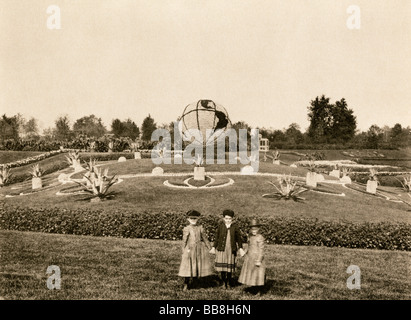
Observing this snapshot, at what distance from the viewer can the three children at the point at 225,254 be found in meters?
7.08

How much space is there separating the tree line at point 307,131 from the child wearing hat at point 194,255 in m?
8.43

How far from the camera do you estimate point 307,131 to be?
16.6m

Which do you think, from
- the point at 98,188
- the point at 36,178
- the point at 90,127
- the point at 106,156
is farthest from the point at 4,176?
the point at 106,156

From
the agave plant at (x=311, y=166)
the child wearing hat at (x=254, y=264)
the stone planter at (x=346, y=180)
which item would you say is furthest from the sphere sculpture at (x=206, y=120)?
the child wearing hat at (x=254, y=264)

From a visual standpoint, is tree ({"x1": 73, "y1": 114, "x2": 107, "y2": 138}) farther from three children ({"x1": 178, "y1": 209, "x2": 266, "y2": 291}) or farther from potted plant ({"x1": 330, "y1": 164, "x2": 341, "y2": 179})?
potted plant ({"x1": 330, "y1": 164, "x2": 341, "y2": 179})

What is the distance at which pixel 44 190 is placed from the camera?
46.6 ft

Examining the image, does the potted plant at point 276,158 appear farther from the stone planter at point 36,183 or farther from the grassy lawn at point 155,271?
the stone planter at point 36,183

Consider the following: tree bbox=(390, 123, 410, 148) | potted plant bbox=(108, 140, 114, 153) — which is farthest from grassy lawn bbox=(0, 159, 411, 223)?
potted plant bbox=(108, 140, 114, 153)

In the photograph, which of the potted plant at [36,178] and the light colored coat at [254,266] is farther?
the potted plant at [36,178]

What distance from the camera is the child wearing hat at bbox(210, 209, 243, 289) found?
738 centimetres

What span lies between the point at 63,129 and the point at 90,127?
1883 mm

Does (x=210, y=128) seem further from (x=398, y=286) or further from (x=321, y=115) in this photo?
(x=398, y=286)

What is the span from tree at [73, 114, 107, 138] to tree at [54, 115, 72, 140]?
1.09 ft

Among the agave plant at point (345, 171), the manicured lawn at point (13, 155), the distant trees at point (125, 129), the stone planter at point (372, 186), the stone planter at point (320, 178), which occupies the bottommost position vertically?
the stone planter at point (372, 186)
